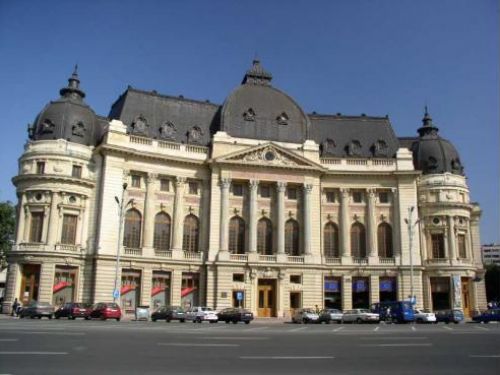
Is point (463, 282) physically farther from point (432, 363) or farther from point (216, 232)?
point (432, 363)

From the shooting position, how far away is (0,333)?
21.2 metres

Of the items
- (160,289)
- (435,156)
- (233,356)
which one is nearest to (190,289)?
(160,289)

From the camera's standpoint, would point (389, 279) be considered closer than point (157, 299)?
No

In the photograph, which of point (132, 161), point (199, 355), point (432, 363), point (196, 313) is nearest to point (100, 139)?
point (132, 161)

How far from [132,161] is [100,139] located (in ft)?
14.9

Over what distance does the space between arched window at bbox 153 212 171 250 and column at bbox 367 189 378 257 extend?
22.4 meters

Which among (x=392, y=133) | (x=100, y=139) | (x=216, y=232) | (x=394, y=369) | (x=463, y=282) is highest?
(x=392, y=133)

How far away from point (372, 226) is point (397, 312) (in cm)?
1422

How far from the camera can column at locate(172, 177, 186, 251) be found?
2157 inches

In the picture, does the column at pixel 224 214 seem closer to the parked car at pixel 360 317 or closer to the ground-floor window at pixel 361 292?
the parked car at pixel 360 317

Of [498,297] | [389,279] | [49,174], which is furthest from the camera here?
[498,297]

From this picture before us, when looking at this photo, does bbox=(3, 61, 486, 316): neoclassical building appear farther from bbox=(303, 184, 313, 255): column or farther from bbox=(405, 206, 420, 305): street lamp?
bbox=(405, 206, 420, 305): street lamp

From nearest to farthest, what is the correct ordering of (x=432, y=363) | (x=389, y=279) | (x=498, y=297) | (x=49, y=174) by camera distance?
(x=432, y=363)
(x=49, y=174)
(x=389, y=279)
(x=498, y=297)

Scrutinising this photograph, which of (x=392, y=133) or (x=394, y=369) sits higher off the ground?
(x=392, y=133)
